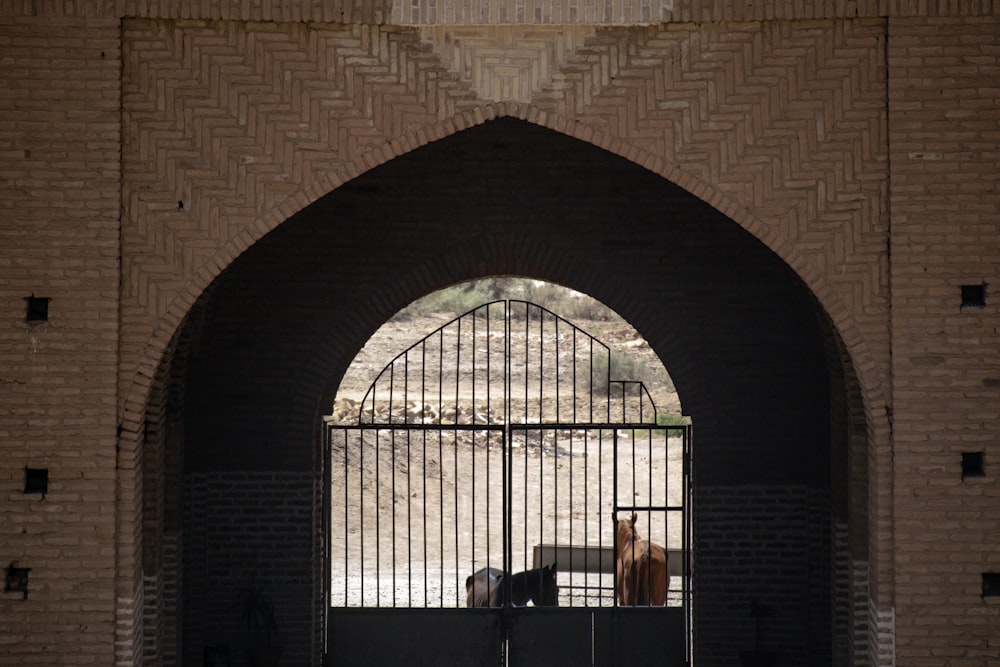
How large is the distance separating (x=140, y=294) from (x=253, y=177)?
91 centimetres

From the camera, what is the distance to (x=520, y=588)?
12680 mm

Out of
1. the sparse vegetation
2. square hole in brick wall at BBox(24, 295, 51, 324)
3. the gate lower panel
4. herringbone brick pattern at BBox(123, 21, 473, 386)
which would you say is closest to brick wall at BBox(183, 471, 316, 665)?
the gate lower panel

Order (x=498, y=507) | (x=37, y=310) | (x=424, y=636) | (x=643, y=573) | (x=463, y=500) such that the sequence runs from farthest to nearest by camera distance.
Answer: (x=463, y=500)
(x=498, y=507)
(x=643, y=573)
(x=424, y=636)
(x=37, y=310)

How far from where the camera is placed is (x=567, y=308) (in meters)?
29.7

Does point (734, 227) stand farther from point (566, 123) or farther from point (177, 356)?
point (177, 356)

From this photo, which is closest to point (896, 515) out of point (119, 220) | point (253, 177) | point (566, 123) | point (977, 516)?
point (977, 516)

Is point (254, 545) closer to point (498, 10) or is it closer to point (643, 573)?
point (643, 573)

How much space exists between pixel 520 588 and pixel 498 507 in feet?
23.6

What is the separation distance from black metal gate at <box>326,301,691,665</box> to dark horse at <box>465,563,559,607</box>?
0.27 m

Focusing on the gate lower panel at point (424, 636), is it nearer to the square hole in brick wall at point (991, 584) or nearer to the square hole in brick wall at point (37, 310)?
the square hole in brick wall at point (37, 310)

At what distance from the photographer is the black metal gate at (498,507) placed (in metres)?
11.8

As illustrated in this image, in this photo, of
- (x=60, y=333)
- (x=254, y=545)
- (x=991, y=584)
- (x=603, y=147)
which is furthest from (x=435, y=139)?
(x=254, y=545)

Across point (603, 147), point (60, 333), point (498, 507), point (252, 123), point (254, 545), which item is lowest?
point (254, 545)

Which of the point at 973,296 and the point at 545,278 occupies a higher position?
the point at 545,278
